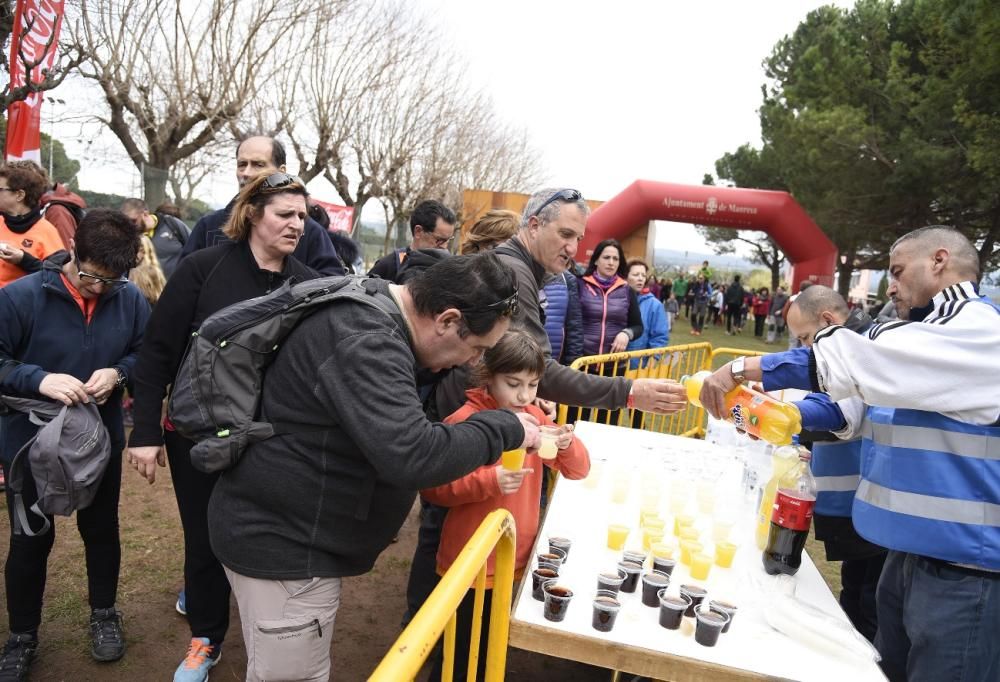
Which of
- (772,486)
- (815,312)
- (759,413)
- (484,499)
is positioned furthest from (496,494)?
(815,312)

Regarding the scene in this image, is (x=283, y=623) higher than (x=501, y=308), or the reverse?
(x=501, y=308)

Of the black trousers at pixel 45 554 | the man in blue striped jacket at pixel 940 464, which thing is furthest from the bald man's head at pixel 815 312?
the black trousers at pixel 45 554

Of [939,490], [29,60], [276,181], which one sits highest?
[29,60]

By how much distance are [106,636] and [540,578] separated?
2.26 metres

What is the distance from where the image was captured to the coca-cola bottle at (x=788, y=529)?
7.15 feet

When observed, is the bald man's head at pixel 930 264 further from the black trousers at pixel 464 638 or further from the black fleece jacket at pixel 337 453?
the black trousers at pixel 464 638

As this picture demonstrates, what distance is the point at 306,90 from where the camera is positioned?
51.2 feet

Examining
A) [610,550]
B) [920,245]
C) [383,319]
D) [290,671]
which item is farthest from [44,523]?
[920,245]

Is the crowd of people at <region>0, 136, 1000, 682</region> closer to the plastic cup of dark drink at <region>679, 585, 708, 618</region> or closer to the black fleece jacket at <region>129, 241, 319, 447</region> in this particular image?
the black fleece jacket at <region>129, 241, 319, 447</region>

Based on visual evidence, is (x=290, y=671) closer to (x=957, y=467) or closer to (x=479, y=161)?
(x=957, y=467)

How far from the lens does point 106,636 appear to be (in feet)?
9.59

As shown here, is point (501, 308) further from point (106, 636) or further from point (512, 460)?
point (106, 636)

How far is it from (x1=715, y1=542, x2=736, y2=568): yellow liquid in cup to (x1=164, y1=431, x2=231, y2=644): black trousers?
2.00 m

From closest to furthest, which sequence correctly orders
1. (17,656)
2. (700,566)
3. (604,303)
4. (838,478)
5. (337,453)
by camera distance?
(337,453)
(700,566)
(17,656)
(838,478)
(604,303)
